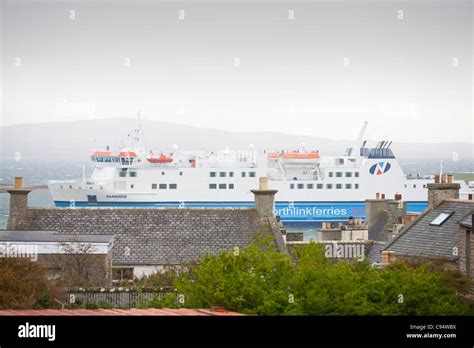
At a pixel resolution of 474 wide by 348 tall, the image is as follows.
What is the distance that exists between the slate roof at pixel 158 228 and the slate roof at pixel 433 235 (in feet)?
9.12

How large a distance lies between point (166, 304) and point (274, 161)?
184 feet

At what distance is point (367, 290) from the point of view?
10.9 metres

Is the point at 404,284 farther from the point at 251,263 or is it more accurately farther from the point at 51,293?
the point at 51,293

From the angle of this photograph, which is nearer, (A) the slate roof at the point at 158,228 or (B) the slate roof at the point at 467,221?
(B) the slate roof at the point at 467,221

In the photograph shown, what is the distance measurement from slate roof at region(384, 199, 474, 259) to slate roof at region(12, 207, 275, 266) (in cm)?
278

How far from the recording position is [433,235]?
635 inches

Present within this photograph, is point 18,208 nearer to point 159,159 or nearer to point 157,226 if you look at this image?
point 157,226

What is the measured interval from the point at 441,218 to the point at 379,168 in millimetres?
48417

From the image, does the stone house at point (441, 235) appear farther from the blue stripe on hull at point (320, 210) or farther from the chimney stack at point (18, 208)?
the blue stripe on hull at point (320, 210)

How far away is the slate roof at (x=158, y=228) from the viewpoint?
17812 mm

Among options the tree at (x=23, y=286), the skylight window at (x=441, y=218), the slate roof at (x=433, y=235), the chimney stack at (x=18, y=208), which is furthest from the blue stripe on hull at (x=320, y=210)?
the tree at (x=23, y=286)

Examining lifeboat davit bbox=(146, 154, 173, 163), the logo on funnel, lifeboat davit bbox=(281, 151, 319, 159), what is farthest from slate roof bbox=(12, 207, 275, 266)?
the logo on funnel

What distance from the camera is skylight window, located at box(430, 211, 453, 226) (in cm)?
1638

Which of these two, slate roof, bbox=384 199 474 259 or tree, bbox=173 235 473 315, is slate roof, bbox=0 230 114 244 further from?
slate roof, bbox=384 199 474 259
